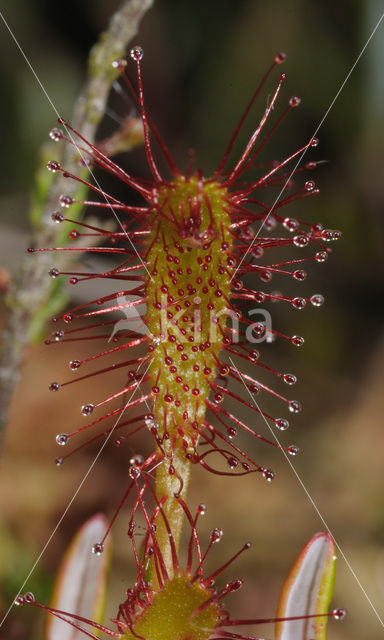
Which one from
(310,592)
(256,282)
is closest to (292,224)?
(310,592)

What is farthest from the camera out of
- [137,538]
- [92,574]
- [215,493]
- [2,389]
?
[137,538]

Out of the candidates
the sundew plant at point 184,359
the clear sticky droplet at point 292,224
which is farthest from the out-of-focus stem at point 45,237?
the clear sticky droplet at point 292,224

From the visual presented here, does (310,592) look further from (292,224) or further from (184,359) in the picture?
(292,224)

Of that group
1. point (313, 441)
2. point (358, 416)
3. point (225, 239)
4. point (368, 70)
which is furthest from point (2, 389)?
point (368, 70)

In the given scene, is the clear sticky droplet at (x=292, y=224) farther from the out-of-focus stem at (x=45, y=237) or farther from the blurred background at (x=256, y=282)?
the blurred background at (x=256, y=282)

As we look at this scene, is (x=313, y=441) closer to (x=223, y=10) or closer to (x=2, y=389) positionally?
(x=2, y=389)

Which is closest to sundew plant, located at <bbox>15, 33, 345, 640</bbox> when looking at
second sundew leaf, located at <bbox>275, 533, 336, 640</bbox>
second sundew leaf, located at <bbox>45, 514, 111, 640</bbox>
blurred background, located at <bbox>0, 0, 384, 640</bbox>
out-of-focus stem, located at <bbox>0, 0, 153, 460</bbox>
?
second sundew leaf, located at <bbox>275, 533, 336, 640</bbox>
